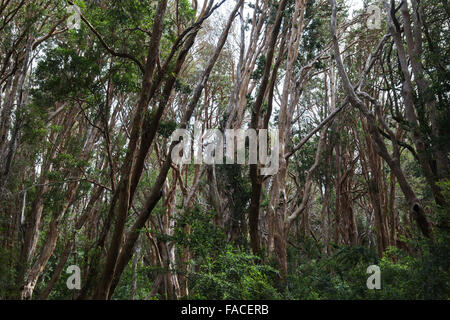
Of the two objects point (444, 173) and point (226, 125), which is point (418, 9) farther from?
point (226, 125)

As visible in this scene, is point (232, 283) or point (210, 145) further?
point (210, 145)

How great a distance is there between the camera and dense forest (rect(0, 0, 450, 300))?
5570 millimetres

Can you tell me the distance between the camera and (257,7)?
11.5m

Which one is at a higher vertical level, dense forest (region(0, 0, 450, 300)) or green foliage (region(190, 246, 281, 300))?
dense forest (region(0, 0, 450, 300))

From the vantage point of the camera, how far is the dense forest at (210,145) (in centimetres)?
557

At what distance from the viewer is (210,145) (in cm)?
1082

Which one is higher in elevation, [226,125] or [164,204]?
[226,125]

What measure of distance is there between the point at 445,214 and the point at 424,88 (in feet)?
9.01

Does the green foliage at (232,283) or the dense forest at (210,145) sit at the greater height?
the dense forest at (210,145)

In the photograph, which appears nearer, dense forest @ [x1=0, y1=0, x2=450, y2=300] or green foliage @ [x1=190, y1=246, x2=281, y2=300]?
green foliage @ [x1=190, y1=246, x2=281, y2=300]

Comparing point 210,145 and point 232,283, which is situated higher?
point 210,145
